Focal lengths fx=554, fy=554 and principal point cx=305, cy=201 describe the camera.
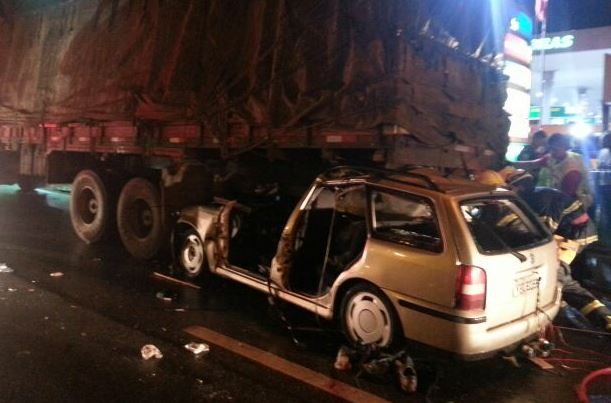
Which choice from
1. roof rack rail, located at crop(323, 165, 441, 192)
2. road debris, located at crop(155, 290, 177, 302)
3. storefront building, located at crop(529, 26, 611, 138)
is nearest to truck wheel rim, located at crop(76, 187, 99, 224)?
road debris, located at crop(155, 290, 177, 302)

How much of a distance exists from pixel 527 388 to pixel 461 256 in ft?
3.70

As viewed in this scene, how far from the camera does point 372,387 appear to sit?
12.2 ft

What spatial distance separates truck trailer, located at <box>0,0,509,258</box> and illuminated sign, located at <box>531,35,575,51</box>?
40.7 ft

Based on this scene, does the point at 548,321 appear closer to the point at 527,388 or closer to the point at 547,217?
the point at 527,388

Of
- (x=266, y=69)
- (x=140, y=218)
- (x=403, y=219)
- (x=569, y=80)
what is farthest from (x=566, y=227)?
(x=569, y=80)

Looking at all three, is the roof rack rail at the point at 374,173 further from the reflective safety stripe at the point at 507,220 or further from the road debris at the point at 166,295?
the road debris at the point at 166,295

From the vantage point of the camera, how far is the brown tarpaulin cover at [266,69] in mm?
4918

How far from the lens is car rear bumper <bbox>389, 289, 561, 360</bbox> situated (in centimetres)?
353

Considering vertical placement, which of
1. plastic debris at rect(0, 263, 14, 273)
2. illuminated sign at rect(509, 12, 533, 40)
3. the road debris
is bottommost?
the road debris

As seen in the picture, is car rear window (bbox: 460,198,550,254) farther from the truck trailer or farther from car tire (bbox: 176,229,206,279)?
car tire (bbox: 176,229,206,279)

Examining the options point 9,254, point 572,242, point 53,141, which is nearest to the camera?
point 572,242

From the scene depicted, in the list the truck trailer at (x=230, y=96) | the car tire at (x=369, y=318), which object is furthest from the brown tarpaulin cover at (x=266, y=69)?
the car tire at (x=369, y=318)

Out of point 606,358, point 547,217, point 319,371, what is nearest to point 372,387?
point 319,371

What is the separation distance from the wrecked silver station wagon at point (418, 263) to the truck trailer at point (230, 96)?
684 mm
